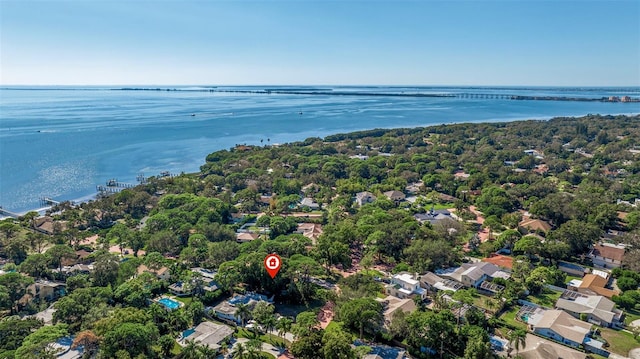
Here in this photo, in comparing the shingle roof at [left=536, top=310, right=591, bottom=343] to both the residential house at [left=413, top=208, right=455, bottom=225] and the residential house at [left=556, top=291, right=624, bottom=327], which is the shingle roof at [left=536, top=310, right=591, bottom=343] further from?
the residential house at [left=413, top=208, right=455, bottom=225]

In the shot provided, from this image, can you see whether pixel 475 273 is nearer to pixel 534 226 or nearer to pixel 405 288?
pixel 405 288

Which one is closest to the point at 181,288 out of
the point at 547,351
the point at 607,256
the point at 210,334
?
the point at 210,334

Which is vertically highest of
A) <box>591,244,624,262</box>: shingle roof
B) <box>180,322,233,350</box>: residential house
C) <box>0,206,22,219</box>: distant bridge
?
<box>591,244,624,262</box>: shingle roof

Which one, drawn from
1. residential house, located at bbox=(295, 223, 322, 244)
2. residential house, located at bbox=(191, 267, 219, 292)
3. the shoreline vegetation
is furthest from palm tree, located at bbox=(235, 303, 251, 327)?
residential house, located at bbox=(295, 223, 322, 244)

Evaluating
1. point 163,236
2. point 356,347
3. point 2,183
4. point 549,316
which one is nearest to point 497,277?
point 549,316

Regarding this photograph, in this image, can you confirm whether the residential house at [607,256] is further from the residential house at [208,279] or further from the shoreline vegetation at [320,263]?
the residential house at [208,279]

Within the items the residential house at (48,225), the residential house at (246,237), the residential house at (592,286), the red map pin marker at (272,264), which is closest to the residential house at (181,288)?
the red map pin marker at (272,264)

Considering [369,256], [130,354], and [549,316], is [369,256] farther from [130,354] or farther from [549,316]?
[130,354]
